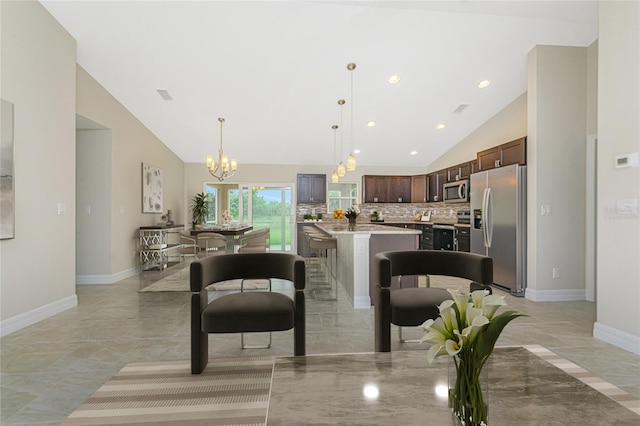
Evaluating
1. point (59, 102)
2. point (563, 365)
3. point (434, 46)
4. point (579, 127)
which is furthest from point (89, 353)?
point (579, 127)

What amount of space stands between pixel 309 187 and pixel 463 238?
13.3ft

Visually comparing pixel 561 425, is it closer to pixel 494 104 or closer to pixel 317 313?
pixel 317 313

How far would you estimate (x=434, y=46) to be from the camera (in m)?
4.43

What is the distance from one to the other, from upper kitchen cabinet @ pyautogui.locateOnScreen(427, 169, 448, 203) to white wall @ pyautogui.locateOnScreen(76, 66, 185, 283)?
6.46 m

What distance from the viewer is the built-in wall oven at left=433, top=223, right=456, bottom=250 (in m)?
6.76

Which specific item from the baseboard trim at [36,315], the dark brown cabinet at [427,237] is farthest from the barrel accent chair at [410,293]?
the dark brown cabinet at [427,237]

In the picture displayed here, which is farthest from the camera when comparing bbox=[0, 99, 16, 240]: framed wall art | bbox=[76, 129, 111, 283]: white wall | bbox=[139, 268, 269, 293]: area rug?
bbox=[76, 129, 111, 283]: white wall

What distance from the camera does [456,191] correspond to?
6906mm

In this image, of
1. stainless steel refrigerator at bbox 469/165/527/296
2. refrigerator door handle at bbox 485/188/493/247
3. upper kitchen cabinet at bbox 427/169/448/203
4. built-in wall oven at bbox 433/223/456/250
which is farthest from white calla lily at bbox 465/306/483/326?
upper kitchen cabinet at bbox 427/169/448/203

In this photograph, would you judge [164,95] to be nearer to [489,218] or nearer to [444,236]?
[489,218]

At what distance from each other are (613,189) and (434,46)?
2.77 meters

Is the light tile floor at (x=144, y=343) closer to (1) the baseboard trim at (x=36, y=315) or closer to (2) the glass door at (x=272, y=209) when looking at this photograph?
(1) the baseboard trim at (x=36, y=315)

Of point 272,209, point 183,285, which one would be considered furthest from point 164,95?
point 272,209

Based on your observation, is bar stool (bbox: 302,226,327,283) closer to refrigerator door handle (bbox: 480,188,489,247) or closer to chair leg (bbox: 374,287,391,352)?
refrigerator door handle (bbox: 480,188,489,247)
